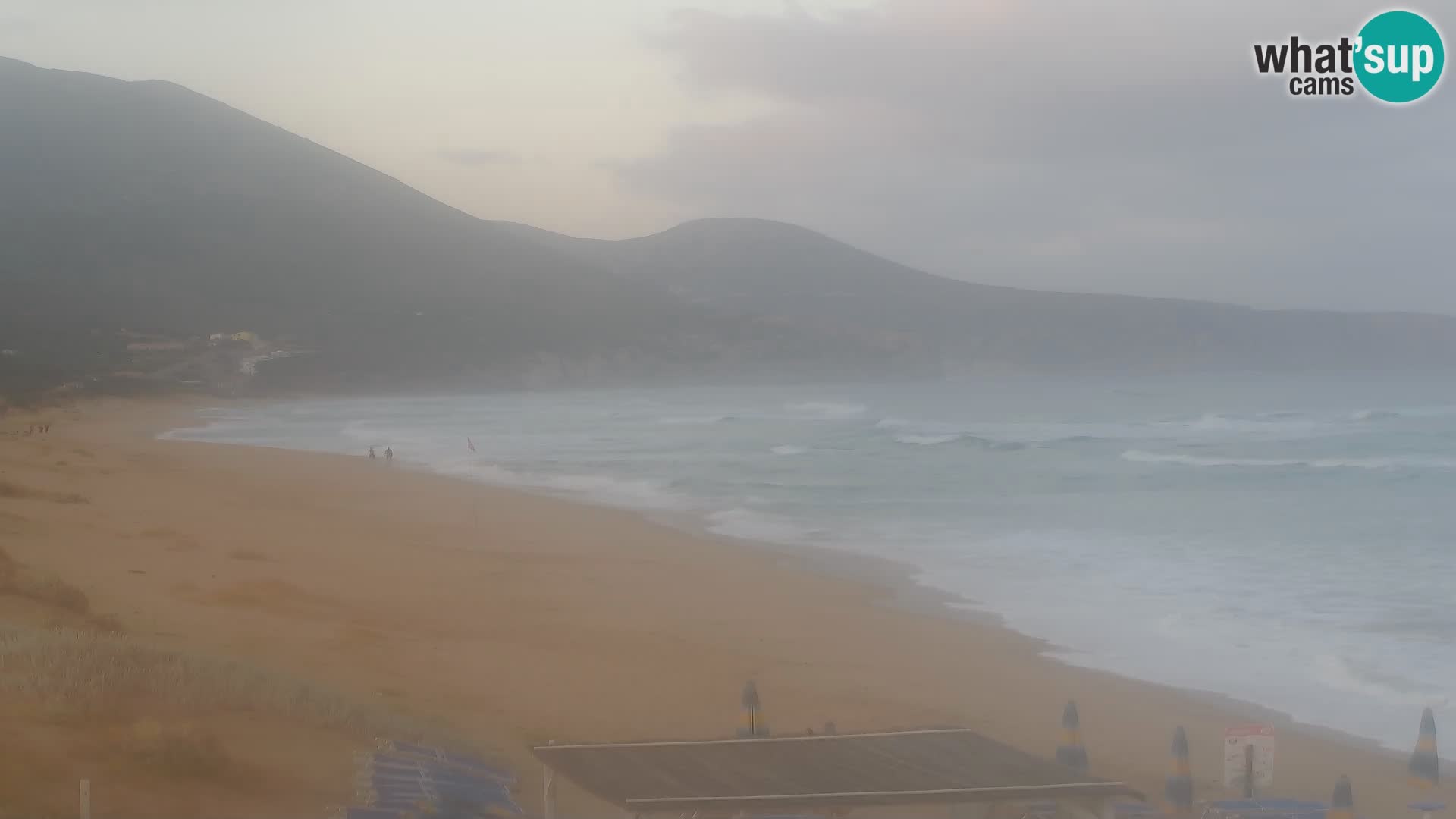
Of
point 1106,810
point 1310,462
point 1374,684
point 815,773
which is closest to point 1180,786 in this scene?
point 1106,810

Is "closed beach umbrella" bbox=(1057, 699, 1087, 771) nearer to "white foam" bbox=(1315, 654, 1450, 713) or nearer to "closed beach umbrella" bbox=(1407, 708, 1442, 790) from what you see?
"closed beach umbrella" bbox=(1407, 708, 1442, 790)

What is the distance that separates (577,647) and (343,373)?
7359cm

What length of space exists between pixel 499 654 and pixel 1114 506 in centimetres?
1497

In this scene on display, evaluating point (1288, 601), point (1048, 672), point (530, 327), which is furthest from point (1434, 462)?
point (530, 327)

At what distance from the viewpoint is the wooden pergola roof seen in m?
4.29

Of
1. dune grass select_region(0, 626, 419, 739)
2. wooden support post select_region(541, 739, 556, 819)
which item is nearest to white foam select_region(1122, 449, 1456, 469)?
dune grass select_region(0, 626, 419, 739)

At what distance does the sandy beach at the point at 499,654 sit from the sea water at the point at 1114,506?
1096 mm

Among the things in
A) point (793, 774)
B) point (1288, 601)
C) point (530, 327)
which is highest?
point (530, 327)

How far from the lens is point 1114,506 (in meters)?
21.5

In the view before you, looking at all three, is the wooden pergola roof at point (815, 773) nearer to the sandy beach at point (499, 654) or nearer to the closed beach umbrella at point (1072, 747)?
the closed beach umbrella at point (1072, 747)

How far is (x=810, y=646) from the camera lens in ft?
33.0

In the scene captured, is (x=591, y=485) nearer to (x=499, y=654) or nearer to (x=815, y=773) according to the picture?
(x=499, y=654)

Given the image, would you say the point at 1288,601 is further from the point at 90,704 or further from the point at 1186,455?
the point at 1186,455

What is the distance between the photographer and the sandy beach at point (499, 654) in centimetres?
538
